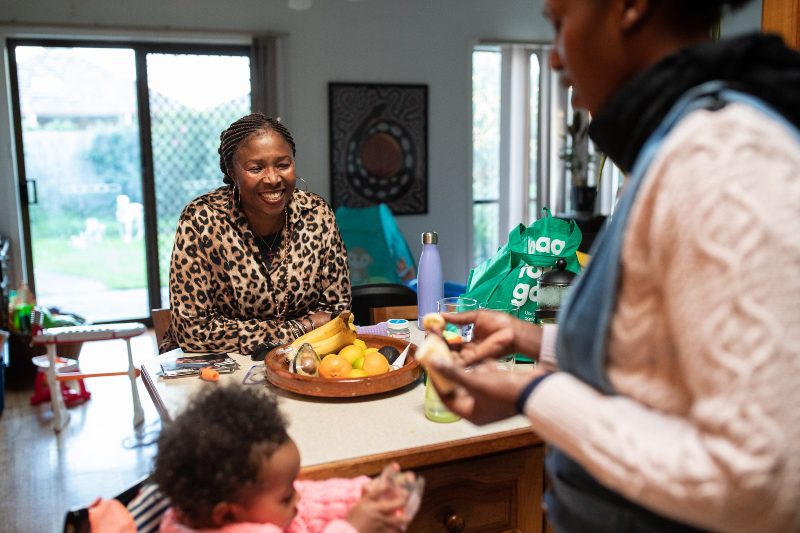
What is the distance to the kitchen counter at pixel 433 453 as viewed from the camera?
1.35m

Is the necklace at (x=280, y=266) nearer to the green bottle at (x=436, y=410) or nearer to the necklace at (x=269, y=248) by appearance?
the necklace at (x=269, y=248)

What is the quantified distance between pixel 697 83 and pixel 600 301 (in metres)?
0.23

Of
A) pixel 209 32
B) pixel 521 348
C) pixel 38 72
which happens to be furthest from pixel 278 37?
pixel 521 348

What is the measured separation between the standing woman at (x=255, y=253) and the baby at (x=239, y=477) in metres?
1.05

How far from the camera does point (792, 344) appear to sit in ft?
1.87

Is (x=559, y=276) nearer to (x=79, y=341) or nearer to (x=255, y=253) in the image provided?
(x=255, y=253)

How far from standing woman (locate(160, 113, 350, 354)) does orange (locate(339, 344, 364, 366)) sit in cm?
43

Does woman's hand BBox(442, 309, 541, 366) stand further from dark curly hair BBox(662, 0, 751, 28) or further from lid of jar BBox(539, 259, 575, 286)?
lid of jar BBox(539, 259, 575, 286)

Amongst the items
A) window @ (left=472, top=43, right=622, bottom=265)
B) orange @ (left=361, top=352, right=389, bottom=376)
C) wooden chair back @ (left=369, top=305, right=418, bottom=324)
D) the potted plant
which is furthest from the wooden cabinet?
window @ (left=472, top=43, right=622, bottom=265)

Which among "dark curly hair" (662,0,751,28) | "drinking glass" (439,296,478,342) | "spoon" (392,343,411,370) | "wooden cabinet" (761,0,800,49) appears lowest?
"spoon" (392,343,411,370)

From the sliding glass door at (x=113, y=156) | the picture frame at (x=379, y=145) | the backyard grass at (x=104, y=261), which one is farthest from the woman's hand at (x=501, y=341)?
the backyard grass at (x=104, y=261)

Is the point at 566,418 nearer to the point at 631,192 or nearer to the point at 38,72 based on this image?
the point at 631,192

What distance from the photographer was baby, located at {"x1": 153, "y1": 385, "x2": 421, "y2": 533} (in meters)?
1.04

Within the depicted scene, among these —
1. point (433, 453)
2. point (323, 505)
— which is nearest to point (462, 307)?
point (433, 453)
